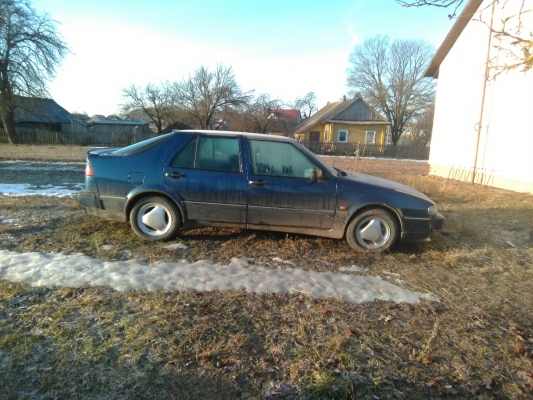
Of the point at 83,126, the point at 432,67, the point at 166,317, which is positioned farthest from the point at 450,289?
the point at 83,126

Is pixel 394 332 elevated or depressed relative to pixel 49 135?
depressed

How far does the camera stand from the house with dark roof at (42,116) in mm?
28928

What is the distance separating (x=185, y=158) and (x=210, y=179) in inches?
18.6

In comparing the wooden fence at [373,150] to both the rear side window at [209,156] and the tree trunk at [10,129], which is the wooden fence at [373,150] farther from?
the rear side window at [209,156]

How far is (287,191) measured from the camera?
4316mm

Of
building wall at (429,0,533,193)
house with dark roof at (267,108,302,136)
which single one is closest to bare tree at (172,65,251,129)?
house with dark roof at (267,108,302,136)

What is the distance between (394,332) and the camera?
2.62m

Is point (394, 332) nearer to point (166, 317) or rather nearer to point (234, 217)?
point (166, 317)

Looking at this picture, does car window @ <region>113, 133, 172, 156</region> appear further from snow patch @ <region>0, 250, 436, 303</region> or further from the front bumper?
the front bumper

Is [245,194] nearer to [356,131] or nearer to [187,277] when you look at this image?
[187,277]

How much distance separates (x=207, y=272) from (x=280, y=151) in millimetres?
1947

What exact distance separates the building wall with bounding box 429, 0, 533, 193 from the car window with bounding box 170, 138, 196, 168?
10553 mm

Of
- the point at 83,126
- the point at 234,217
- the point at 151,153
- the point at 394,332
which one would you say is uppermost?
the point at 83,126

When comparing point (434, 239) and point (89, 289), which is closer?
point (89, 289)
